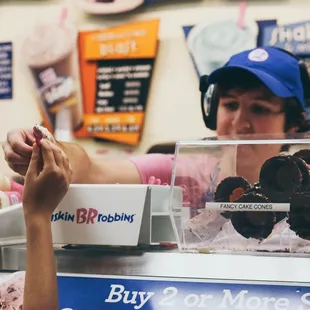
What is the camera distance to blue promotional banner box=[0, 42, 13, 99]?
2.88m

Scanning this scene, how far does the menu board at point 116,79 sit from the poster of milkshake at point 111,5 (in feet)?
0.27

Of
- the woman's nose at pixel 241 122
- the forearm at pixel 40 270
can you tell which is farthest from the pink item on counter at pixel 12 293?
the woman's nose at pixel 241 122

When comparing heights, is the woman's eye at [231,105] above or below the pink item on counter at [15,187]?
above

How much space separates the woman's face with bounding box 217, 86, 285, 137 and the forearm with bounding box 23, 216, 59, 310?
80 centimetres

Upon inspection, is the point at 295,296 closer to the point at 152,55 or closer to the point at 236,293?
the point at 236,293

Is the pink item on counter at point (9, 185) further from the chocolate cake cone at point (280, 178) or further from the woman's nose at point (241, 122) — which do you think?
the woman's nose at point (241, 122)

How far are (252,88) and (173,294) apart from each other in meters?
0.83

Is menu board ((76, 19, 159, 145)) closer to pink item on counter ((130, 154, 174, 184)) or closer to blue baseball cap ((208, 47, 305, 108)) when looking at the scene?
pink item on counter ((130, 154, 174, 184))

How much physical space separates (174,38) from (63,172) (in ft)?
6.48

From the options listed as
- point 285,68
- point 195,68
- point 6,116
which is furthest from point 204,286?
point 6,116

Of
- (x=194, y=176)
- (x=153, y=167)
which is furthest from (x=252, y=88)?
(x=194, y=176)

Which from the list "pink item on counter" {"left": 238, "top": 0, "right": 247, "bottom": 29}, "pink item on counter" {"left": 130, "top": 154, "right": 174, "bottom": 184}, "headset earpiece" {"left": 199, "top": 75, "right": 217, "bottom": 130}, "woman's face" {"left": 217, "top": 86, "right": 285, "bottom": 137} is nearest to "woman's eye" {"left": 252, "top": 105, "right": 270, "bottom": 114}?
"woman's face" {"left": 217, "top": 86, "right": 285, "bottom": 137}

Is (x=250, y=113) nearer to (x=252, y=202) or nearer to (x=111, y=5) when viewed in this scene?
(x=252, y=202)

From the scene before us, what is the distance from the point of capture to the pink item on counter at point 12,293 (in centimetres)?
75
